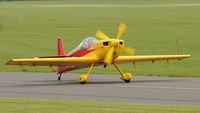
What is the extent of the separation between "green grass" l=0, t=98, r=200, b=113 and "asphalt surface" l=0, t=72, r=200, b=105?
1608 mm

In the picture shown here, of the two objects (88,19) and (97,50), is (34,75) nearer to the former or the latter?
(97,50)

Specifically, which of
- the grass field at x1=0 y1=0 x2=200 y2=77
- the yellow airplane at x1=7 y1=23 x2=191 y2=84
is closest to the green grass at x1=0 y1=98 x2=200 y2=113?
the yellow airplane at x1=7 y1=23 x2=191 y2=84

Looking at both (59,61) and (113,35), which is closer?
(59,61)

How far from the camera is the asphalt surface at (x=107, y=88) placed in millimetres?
22047

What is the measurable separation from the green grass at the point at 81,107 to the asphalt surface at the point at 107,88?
1.61 m

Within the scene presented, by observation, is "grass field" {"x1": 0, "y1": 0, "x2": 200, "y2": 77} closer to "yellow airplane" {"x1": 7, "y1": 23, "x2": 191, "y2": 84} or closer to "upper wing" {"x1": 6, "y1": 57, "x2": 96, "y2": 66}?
"yellow airplane" {"x1": 7, "y1": 23, "x2": 191, "y2": 84}

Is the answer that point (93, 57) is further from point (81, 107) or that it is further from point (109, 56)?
point (81, 107)

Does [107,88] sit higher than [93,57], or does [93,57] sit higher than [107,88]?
[93,57]

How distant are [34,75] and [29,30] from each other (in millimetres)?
30372

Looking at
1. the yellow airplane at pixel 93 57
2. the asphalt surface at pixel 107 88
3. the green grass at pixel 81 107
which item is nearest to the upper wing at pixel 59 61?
the yellow airplane at pixel 93 57

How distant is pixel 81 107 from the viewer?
18516 millimetres

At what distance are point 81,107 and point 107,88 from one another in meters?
7.30

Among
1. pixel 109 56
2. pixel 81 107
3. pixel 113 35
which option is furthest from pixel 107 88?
pixel 113 35

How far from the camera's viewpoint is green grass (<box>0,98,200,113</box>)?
17.5 m
